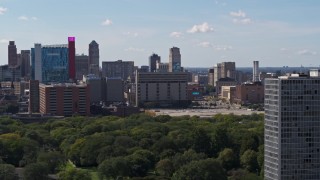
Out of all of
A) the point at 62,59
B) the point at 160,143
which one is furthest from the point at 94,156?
the point at 62,59

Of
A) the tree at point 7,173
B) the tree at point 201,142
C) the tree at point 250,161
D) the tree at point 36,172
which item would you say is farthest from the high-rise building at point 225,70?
the tree at point 7,173

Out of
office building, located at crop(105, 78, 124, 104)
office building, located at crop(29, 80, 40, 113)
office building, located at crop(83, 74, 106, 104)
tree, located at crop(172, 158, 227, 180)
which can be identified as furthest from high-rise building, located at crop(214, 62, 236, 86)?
tree, located at crop(172, 158, 227, 180)

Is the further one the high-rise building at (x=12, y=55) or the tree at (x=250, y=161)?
the high-rise building at (x=12, y=55)

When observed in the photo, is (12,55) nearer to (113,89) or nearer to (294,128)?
(113,89)

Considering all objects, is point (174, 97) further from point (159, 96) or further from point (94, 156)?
point (94, 156)

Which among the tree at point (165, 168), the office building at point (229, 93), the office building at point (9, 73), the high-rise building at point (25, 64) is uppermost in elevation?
the high-rise building at point (25, 64)

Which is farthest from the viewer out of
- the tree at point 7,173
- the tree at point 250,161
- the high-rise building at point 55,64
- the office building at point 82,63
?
the office building at point 82,63

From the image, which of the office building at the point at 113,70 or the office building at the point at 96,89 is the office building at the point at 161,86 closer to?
the office building at the point at 96,89
